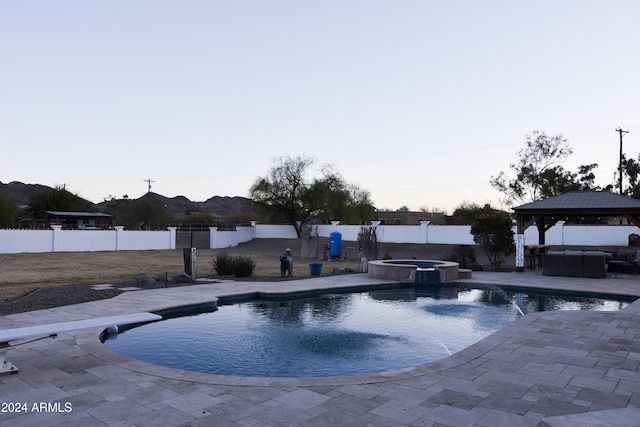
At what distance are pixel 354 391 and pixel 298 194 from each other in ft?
118

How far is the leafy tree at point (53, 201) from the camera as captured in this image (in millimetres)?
51725

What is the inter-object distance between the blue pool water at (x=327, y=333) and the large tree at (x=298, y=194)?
93.9ft

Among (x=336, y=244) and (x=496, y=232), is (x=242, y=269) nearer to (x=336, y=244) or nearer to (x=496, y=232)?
(x=496, y=232)

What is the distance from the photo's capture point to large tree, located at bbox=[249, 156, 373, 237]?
3994 cm

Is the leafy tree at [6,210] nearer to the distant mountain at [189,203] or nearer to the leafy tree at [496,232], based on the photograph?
the leafy tree at [496,232]

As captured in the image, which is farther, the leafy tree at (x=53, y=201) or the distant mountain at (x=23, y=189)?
the distant mountain at (x=23, y=189)

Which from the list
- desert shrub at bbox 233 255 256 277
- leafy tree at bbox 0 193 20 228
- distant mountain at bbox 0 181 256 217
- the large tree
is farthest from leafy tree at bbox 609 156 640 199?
distant mountain at bbox 0 181 256 217

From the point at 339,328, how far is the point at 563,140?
32.7 m

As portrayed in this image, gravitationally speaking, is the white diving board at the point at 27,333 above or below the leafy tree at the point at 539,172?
below

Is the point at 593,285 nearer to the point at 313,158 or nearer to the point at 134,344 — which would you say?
the point at 134,344

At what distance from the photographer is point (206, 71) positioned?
1775cm

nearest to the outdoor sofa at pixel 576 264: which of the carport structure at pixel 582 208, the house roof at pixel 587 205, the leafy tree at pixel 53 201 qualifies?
the carport structure at pixel 582 208

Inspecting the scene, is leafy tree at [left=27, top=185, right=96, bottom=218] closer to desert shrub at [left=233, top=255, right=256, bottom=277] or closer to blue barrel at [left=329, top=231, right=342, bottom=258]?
blue barrel at [left=329, top=231, right=342, bottom=258]

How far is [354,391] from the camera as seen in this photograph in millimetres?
4176
